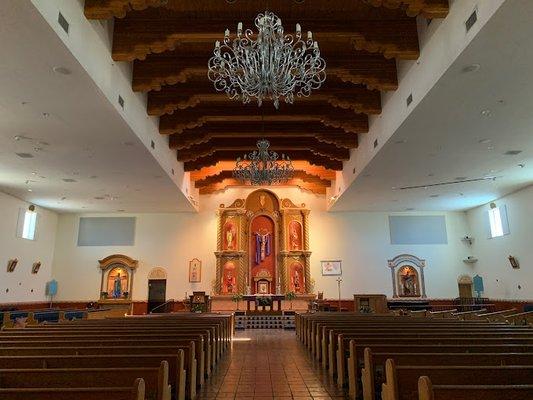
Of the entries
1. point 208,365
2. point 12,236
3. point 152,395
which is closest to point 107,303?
point 12,236

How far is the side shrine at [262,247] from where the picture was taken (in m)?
19.7

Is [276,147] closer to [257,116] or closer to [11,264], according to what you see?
[257,116]

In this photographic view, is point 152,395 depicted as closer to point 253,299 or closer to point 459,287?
point 253,299

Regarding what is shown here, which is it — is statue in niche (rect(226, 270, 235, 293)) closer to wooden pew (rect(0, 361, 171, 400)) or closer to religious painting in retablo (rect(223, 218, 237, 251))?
religious painting in retablo (rect(223, 218, 237, 251))

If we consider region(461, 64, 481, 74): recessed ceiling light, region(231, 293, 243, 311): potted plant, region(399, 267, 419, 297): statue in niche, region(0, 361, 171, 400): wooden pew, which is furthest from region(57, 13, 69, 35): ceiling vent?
region(399, 267, 419, 297): statue in niche

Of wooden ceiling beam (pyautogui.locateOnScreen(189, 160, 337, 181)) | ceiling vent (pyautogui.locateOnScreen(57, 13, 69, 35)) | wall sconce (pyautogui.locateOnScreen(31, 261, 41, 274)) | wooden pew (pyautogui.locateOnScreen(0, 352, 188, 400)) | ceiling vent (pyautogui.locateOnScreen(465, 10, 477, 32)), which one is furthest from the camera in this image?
wooden ceiling beam (pyautogui.locateOnScreen(189, 160, 337, 181))

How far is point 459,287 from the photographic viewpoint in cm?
2025

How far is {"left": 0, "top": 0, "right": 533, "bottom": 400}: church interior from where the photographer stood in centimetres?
540

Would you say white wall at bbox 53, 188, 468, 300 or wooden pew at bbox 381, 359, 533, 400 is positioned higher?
white wall at bbox 53, 188, 468, 300

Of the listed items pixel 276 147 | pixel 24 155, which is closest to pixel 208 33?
pixel 24 155

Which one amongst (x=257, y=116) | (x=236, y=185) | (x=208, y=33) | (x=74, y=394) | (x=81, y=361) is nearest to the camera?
(x=74, y=394)

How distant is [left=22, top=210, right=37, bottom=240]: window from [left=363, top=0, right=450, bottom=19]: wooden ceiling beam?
1675 cm

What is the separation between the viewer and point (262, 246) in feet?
67.2

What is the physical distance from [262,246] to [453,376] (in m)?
17.1
